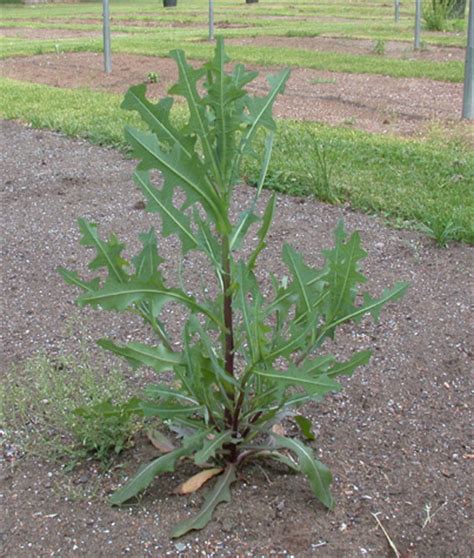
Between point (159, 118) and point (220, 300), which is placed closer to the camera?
point (159, 118)

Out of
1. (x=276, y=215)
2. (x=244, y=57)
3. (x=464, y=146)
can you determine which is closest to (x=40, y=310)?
(x=276, y=215)

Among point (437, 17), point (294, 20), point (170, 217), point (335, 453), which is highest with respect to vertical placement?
point (170, 217)

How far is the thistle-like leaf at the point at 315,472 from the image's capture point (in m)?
2.38

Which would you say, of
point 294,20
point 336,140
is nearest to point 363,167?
point 336,140

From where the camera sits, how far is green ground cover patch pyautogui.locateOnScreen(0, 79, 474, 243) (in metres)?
4.62

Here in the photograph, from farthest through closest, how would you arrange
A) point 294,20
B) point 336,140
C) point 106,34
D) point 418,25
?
point 294,20, point 418,25, point 106,34, point 336,140

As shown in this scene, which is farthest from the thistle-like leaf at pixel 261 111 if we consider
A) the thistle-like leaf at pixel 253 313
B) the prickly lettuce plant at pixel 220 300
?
the thistle-like leaf at pixel 253 313

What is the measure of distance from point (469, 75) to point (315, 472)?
5.03 meters

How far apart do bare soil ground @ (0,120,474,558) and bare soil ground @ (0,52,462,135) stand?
292cm

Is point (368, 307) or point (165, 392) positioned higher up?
point (368, 307)

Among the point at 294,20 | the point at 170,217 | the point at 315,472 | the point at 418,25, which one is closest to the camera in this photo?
the point at 170,217

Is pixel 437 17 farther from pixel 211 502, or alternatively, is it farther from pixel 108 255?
pixel 211 502

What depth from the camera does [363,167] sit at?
5461 mm

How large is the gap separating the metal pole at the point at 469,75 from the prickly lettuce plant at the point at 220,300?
4.67 meters
